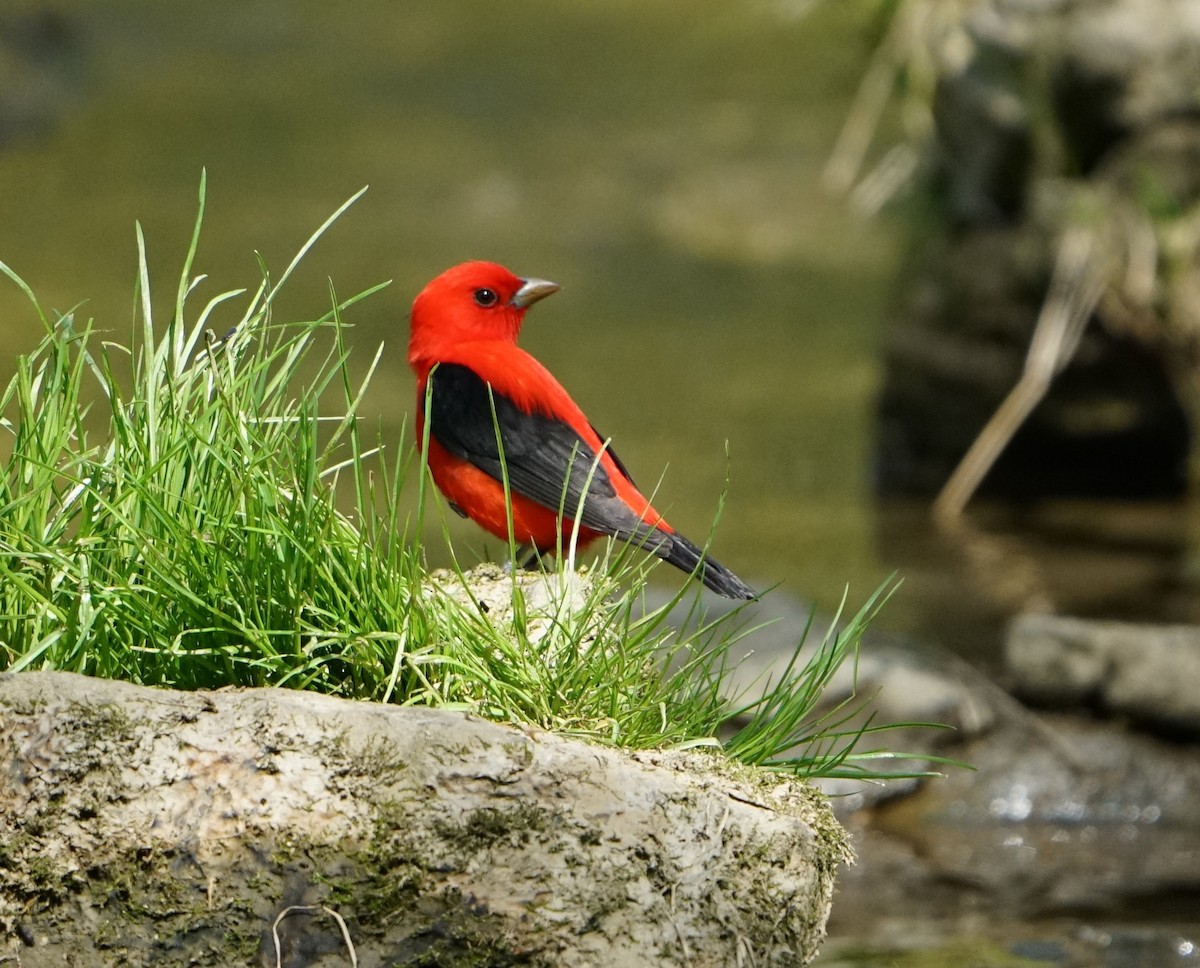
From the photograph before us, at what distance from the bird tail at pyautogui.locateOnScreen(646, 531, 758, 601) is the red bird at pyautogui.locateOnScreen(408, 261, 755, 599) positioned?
0.15ft

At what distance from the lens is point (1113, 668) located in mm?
6520

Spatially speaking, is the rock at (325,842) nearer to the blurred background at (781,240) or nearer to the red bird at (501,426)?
the blurred background at (781,240)

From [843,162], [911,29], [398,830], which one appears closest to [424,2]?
[843,162]

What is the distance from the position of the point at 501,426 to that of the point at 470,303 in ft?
1.34

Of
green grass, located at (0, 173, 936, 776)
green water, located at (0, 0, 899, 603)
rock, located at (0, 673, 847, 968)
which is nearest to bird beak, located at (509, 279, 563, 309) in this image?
green grass, located at (0, 173, 936, 776)

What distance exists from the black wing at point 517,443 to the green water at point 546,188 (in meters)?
7.02

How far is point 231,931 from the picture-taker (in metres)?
2.55

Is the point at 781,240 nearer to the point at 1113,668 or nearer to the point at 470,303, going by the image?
the point at 1113,668

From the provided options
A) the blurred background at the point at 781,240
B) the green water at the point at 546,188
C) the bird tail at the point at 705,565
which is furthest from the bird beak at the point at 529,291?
the green water at the point at 546,188

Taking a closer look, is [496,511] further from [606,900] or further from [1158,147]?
[1158,147]

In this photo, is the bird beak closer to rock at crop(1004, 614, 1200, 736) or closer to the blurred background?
the blurred background

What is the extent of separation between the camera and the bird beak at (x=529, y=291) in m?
4.17

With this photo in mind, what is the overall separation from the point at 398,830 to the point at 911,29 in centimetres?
879

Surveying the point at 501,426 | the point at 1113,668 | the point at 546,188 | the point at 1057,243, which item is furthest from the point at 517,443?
the point at 546,188
